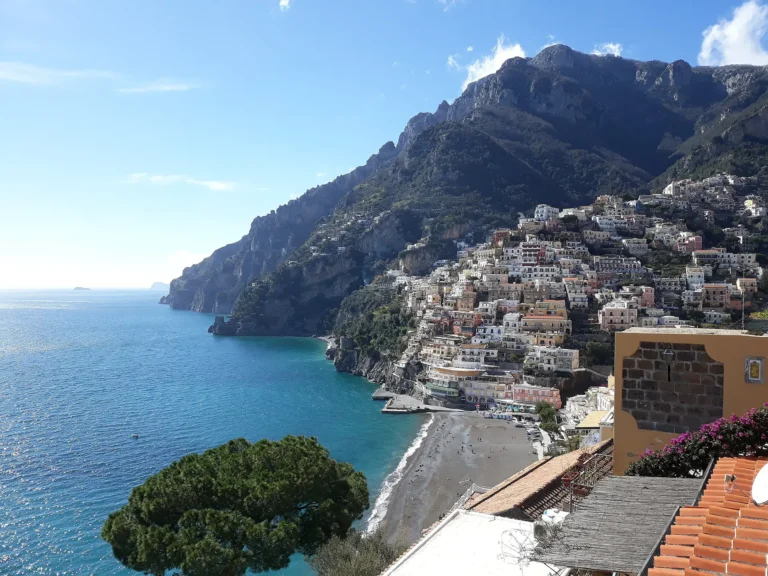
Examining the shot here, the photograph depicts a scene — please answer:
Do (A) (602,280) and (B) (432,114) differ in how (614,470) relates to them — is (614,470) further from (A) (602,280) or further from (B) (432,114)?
(B) (432,114)

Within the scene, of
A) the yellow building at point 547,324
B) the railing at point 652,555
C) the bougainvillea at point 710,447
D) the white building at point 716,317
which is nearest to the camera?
the railing at point 652,555

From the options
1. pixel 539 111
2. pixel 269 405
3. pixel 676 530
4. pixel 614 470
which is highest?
pixel 539 111

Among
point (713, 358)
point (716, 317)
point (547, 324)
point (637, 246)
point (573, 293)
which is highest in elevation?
point (637, 246)

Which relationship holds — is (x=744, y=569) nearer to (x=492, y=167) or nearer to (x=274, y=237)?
(x=492, y=167)

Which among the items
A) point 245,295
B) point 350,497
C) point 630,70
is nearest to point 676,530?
point 350,497

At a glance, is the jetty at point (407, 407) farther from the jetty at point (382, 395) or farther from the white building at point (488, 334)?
the white building at point (488, 334)

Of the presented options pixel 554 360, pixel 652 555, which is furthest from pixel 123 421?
pixel 652 555

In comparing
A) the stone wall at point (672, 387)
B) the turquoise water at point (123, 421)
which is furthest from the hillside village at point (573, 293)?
the stone wall at point (672, 387)
